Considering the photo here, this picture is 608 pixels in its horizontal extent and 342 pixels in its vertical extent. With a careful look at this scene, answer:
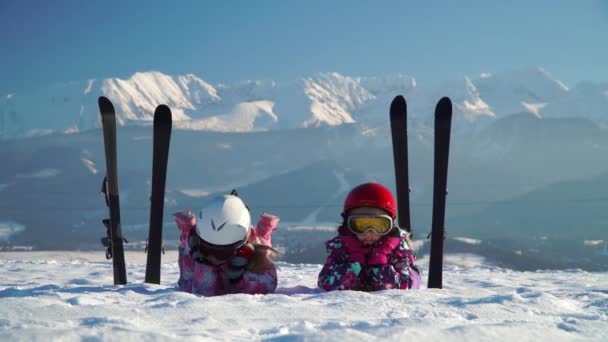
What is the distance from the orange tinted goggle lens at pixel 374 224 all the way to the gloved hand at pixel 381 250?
0.13 m

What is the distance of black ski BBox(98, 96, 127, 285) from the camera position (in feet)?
23.6

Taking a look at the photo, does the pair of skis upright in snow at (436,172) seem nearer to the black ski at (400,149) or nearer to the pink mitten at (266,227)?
the black ski at (400,149)

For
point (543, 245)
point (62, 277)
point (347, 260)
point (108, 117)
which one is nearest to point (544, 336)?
point (347, 260)

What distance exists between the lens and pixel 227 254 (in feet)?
18.1

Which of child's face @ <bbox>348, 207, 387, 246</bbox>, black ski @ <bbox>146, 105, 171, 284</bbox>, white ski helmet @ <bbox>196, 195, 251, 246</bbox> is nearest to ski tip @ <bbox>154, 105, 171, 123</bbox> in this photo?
black ski @ <bbox>146, 105, 171, 284</bbox>

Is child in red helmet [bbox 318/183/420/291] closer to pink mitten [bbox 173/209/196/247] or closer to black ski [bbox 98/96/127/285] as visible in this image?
pink mitten [bbox 173/209/196/247]

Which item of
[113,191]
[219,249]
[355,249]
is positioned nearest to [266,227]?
[219,249]

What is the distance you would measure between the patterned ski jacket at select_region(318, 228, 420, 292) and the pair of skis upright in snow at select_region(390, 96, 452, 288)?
1466 millimetres

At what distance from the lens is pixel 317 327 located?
3.56 metres

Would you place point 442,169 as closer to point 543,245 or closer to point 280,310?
point 280,310

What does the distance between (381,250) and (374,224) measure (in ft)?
1.00

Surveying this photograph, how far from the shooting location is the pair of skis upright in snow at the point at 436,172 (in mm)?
7156

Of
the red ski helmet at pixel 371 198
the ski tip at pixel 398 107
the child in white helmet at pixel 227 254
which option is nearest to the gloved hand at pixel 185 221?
the child in white helmet at pixel 227 254

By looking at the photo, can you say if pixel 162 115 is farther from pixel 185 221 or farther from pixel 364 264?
pixel 364 264
